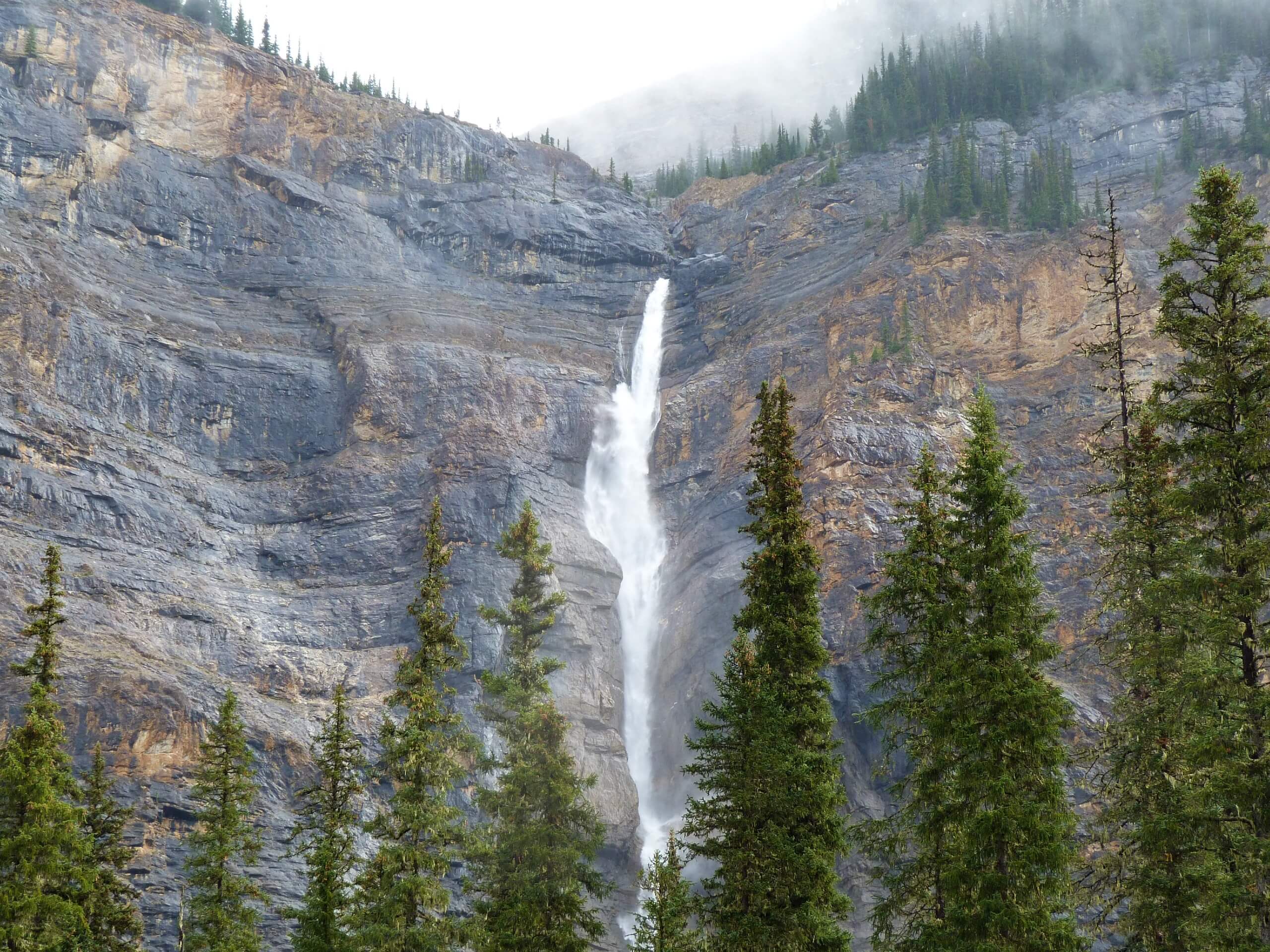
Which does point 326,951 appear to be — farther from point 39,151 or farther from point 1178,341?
point 39,151

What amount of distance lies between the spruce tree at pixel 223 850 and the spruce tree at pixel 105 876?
1.61m

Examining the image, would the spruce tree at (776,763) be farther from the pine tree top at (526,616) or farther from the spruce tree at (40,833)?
the spruce tree at (40,833)

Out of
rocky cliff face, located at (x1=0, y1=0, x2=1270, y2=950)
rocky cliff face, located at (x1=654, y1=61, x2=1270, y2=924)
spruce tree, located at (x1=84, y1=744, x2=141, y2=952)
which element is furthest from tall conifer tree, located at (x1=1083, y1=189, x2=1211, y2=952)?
rocky cliff face, located at (x1=0, y1=0, x2=1270, y2=950)

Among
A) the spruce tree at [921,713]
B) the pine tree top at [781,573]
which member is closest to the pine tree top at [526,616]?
the pine tree top at [781,573]

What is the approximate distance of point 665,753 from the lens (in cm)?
6525

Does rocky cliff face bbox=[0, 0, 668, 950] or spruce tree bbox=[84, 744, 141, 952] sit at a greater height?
rocky cliff face bbox=[0, 0, 668, 950]

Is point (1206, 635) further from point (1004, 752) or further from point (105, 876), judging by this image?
point (105, 876)

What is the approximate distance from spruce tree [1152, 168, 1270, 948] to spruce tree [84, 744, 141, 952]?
22954 millimetres

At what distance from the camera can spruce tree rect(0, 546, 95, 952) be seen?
74.0 ft

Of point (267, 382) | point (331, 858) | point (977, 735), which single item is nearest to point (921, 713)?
point (977, 735)

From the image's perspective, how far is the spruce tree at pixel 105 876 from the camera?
27.4 m

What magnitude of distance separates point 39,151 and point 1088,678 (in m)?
→ 73.9

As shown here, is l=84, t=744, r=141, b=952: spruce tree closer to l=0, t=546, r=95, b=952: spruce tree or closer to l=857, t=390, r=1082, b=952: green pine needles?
l=0, t=546, r=95, b=952: spruce tree

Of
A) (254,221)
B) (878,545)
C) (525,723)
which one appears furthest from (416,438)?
(525,723)
